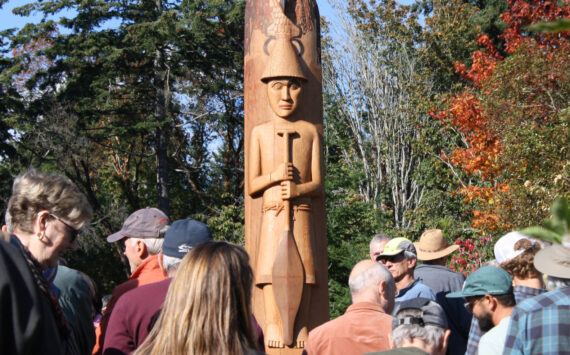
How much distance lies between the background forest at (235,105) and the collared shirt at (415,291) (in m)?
9.71

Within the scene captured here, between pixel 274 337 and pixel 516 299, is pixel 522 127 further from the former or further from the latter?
pixel 516 299

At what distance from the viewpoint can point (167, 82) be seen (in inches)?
740

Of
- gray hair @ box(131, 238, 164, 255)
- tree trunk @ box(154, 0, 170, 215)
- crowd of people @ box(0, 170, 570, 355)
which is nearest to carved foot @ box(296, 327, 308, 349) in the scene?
crowd of people @ box(0, 170, 570, 355)

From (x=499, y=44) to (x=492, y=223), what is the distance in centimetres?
894

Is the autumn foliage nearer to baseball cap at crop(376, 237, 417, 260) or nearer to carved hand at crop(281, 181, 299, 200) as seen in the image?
carved hand at crop(281, 181, 299, 200)

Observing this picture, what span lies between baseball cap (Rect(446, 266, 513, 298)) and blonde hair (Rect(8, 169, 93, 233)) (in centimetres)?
231

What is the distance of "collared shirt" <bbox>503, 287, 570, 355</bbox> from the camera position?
3008 millimetres

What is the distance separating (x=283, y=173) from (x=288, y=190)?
0.17m

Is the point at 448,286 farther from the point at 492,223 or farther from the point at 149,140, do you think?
the point at 149,140

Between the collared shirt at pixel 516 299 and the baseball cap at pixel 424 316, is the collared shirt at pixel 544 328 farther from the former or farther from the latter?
the collared shirt at pixel 516 299

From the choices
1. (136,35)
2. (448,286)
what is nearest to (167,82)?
(136,35)

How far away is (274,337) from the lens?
6504mm

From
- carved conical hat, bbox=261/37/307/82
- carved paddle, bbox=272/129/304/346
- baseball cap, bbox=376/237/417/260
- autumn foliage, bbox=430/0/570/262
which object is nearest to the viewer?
baseball cap, bbox=376/237/417/260

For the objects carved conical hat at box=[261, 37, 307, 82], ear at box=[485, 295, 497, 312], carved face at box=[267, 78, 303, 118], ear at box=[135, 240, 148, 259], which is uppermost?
carved conical hat at box=[261, 37, 307, 82]
